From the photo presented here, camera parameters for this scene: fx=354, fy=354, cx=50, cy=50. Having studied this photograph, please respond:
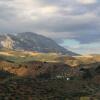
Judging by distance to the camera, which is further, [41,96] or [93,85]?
[93,85]

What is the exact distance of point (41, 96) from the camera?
14925cm

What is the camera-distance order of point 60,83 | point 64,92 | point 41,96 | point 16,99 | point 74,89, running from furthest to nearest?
point 60,83 < point 74,89 < point 64,92 < point 41,96 < point 16,99

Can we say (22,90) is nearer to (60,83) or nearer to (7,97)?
(7,97)

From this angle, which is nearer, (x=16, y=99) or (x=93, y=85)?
(x=16, y=99)

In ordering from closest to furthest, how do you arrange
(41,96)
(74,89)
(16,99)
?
(16,99), (41,96), (74,89)

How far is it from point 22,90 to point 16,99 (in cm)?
2129

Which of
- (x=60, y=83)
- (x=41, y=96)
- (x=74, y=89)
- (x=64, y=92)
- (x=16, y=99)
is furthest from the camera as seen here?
(x=60, y=83)

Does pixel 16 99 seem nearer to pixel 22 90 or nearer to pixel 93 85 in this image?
pixel 22 90

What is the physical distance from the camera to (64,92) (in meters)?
168

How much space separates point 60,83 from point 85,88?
1608 cm

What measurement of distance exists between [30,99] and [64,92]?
32.7 m

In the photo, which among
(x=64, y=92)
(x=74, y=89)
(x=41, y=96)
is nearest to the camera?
(x=41, y=96)

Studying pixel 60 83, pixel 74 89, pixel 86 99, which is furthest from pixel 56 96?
pixel 60 83

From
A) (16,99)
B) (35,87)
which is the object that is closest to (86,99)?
(16,99)
